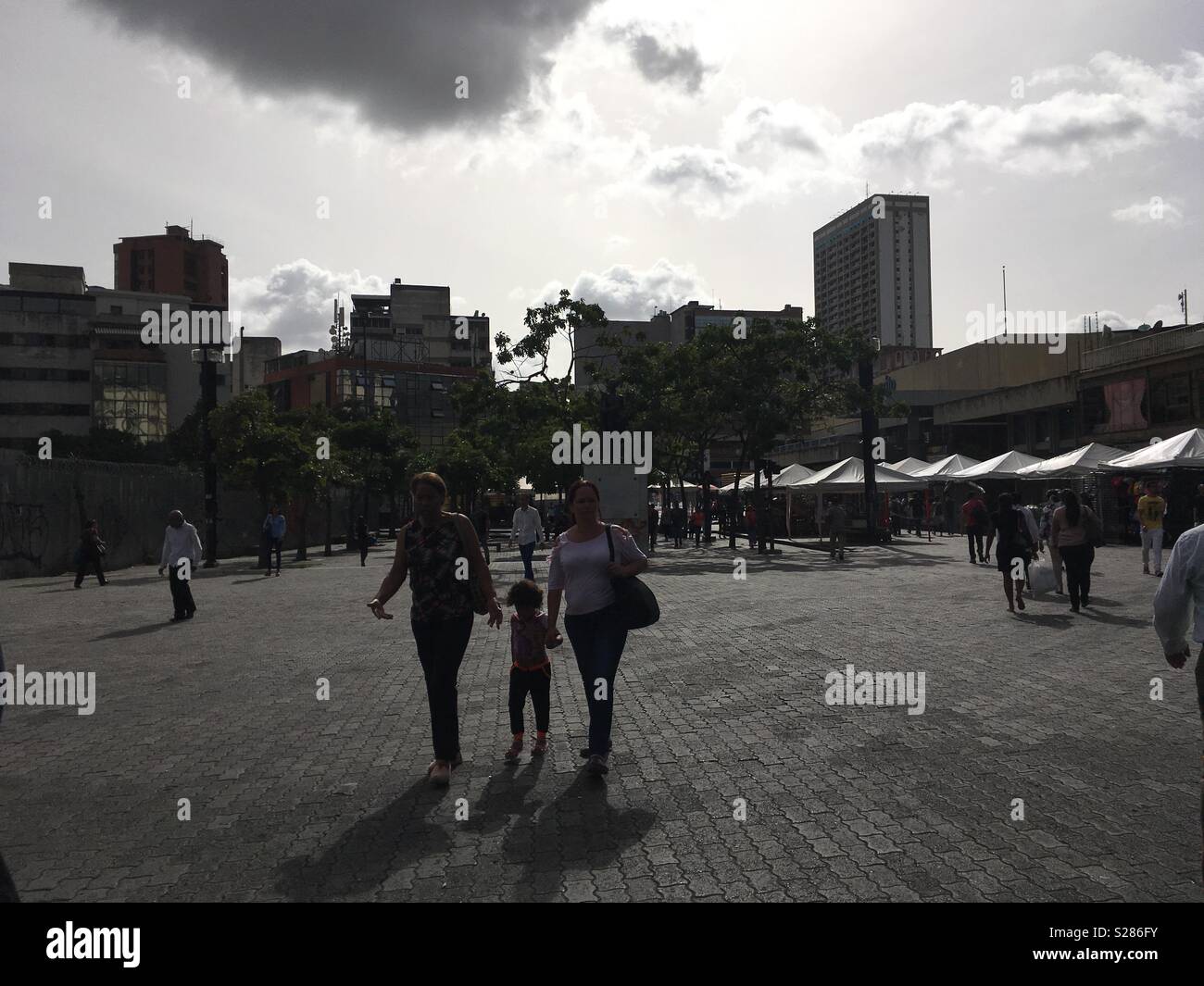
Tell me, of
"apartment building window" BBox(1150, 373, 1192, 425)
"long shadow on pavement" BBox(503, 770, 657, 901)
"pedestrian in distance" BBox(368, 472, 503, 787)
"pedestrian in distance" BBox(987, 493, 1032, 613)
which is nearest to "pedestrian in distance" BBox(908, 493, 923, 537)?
"apartment building window" BBox(1150, 373, 1192, 425)

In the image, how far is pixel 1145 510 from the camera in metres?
17.5

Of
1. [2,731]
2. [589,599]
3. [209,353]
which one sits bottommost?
[2,731]

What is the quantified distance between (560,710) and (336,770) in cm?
205

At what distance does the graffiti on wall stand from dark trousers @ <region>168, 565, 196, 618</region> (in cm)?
1053

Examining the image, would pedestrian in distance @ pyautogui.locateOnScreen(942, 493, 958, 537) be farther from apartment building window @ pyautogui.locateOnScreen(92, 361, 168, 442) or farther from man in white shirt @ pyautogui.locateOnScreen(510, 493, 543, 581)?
apartment building window @ pyautogui.locateOnScreen(92, 361, 168, 442)

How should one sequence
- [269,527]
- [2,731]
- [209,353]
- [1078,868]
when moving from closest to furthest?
[1078,868] → [2,731] → [269,527] → [209,353]

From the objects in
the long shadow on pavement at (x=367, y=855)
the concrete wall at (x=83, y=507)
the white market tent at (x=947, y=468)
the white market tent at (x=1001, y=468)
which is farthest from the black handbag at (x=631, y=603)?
the white market tent at (x=947, y=468)

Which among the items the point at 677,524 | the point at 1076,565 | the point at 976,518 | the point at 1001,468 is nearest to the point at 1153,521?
the point at 976,518

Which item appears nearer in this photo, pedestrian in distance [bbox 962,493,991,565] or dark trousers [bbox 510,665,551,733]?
dark trousers [bbox 510,665,551,733]

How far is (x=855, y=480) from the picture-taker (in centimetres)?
3250

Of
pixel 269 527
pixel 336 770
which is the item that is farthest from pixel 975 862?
pixel 269 527

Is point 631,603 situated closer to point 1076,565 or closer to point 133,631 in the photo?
Answer: point 1076,565

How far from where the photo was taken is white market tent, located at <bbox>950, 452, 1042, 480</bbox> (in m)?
30.9
